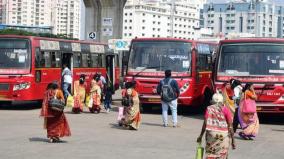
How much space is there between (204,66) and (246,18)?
258ft

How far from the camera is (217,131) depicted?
25.0 feet

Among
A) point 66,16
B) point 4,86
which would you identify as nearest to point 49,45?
point 4,86

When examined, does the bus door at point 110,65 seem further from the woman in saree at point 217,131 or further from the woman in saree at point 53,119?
the woman in saree at point 217,131

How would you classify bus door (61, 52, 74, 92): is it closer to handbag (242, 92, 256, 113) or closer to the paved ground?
the paved ground

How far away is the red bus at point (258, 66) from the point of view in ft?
54.4

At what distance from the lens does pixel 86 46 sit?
→ 83.4ft

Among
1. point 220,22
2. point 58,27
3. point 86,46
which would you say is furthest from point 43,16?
point 86,46

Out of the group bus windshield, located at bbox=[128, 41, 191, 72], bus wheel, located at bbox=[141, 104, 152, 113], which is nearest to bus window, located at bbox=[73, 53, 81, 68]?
bus wheel, located at bbox=[141, 104, 152, 113]

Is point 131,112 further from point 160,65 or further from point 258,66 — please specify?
point 160,65

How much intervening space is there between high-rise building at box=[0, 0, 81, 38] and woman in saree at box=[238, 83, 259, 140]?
142923mm

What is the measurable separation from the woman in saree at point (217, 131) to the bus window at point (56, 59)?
14.5 metres

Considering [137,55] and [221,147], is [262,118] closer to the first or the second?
[137,55]

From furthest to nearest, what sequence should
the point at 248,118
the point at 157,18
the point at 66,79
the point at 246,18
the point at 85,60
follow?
the point at 157,18
the point at 246,18
the point at 85,60
the point at 66,79
the point at 248,118

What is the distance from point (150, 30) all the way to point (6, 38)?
10587 centimetres
